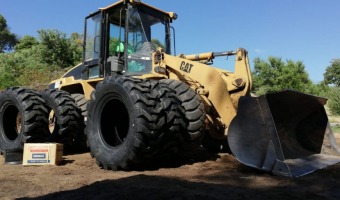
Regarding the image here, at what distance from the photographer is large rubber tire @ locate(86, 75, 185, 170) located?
4906mm

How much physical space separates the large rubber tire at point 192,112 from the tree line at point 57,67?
7.53 m

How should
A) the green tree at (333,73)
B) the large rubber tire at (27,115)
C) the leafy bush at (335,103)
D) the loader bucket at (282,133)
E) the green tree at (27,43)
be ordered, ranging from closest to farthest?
1. the loader bucket at (282,133)
2. the large rubber tire at (27,115)
3. the leafy bush at (335,103)
4. the green tree at (27,43)
5. the green tree at (333,73)

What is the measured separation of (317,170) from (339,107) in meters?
27.7

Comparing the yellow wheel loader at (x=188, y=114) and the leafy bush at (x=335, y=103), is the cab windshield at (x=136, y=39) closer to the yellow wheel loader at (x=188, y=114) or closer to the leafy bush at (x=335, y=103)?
the yellow wheel loader at (x=188, y=114)

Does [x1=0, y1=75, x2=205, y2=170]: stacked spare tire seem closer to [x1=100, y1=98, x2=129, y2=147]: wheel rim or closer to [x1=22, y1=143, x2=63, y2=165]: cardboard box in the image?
[x1=100, y1=98, x2=129, y2=147]: wheel rim

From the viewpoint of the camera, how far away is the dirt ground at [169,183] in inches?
139

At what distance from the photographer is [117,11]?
23.5ft

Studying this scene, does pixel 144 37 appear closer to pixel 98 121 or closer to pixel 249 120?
pixel 98 121

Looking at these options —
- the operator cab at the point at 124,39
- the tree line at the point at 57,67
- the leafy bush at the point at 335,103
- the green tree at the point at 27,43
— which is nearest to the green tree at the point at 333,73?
the tree line at the point at 57,67

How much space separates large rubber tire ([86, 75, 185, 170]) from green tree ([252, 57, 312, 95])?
3512cm

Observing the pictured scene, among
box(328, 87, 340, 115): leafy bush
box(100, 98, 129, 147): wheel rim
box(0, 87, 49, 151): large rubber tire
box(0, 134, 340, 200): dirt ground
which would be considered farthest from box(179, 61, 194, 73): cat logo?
box(328, 87, 340, 115): leafy bush

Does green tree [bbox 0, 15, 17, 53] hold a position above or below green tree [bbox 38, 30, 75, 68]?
above

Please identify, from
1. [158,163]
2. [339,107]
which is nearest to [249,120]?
[158,163]

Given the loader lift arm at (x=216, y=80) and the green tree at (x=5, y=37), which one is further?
the green tree at (x=5, y=37)
